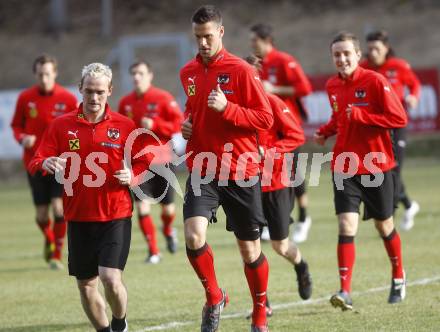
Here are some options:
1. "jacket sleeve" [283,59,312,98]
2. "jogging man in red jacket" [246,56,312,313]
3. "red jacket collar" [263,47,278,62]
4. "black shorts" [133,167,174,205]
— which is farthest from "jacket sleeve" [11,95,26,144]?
"jogging man in red jacket" [246,56,312,313]

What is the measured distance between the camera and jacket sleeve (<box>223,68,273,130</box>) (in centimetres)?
732

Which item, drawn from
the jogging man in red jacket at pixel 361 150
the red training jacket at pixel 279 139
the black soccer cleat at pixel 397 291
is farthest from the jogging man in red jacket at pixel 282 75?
the black soccer cleat at pixel 397 291

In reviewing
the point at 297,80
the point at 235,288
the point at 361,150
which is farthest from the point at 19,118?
the point at 361,150

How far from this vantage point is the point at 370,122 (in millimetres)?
8711

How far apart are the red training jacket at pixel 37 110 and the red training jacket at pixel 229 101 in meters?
4.83

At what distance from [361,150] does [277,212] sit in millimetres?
855

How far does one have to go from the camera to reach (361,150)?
8.89m

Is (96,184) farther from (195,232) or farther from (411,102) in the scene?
(411,102)

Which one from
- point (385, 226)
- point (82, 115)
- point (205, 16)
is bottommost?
point (385, 226)

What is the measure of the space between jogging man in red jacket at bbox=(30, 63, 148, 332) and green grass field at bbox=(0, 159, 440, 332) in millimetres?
1173

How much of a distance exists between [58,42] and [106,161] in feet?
111

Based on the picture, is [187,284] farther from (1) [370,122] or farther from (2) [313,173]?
(2) [313,173]

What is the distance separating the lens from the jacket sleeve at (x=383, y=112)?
28.5ft

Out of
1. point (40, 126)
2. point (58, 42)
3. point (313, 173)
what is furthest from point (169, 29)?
point (40, 126)
